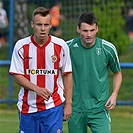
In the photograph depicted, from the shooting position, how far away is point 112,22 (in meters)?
14.9

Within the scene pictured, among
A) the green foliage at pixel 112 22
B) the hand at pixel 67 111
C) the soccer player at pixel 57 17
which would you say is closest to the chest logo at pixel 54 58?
the hand at pixel 67 111

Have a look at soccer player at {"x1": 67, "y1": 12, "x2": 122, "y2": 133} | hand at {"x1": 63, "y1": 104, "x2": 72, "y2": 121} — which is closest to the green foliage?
soccer player at {"x1": 67, "y1": 12, "x2": 122, "y2": 133}

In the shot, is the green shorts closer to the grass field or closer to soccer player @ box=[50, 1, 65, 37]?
the grass field

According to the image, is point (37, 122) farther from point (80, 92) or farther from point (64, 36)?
point (64, 36)

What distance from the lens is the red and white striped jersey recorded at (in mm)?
6809

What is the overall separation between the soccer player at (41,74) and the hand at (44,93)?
0.43 ft

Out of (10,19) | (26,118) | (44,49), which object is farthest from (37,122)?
(10,19)

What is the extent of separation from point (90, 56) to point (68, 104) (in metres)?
0.87

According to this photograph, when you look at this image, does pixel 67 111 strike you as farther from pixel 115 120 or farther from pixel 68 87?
pixel 115 120

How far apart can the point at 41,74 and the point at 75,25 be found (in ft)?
26.6

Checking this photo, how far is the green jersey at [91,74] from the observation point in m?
7.50

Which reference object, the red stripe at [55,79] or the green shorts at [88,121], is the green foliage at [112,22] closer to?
the green shorts at [88,121]

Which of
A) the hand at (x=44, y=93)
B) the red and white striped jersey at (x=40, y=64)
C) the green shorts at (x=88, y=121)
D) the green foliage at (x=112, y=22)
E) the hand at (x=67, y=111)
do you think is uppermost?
the green foliage at (x=112, y=22)

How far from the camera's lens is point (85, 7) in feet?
48.4
